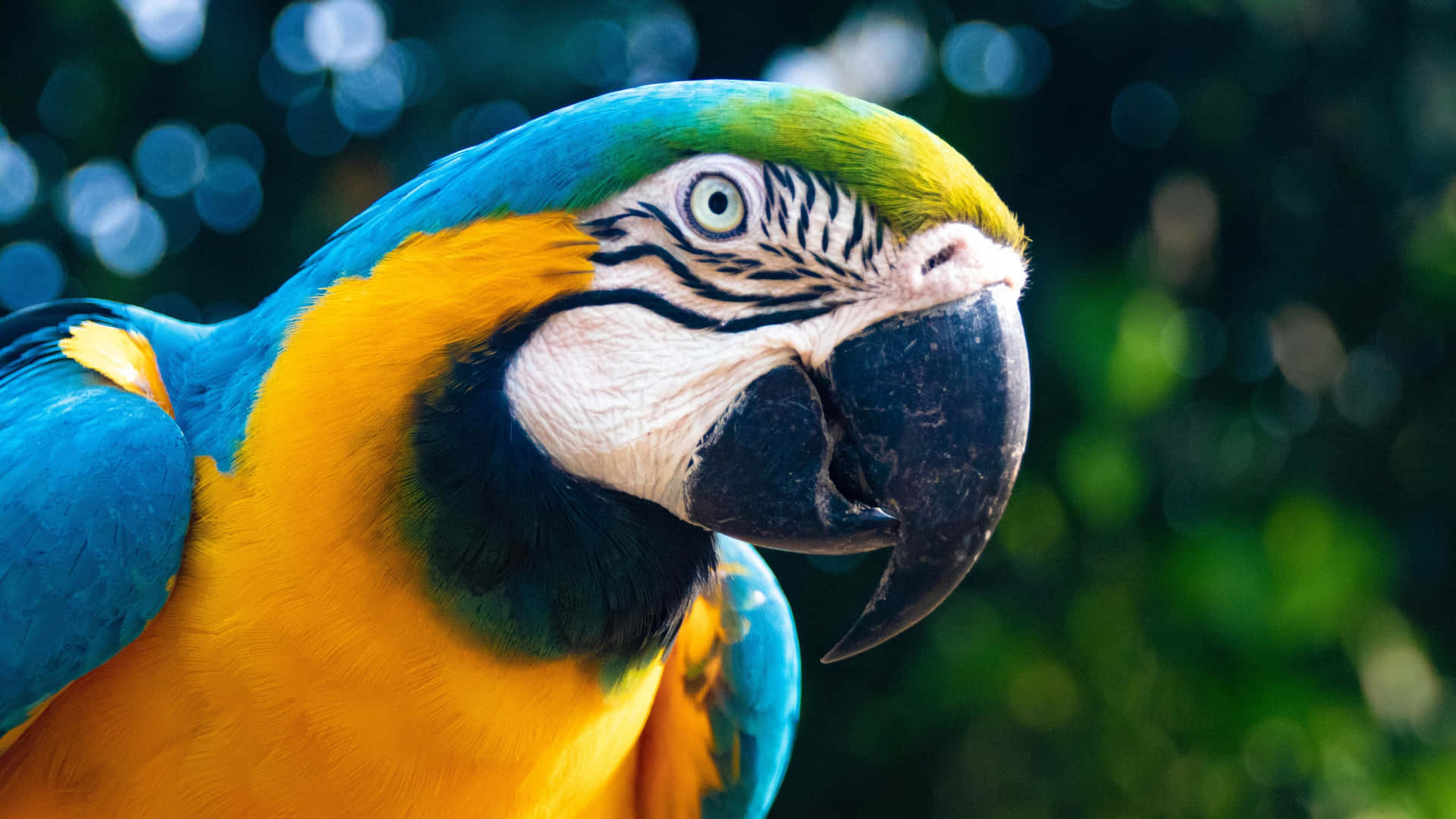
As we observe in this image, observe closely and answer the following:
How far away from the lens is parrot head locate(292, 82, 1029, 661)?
1.18m

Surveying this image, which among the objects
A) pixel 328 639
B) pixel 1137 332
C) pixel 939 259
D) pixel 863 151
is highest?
pixel 863 151

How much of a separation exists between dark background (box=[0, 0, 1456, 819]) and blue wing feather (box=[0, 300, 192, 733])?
2017 millimetres

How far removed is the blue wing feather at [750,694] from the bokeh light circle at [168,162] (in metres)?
2.67

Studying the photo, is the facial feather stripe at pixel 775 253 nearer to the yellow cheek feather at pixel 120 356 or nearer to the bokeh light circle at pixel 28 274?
the yellow cheek feather at pixel 120 356

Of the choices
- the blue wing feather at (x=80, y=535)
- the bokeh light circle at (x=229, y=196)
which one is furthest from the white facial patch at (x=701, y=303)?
the bokeh light circle at (x=229, y=196)

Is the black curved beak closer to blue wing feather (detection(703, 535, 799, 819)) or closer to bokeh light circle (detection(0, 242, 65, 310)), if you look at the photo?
blue wing feather (detection(703, 535, 799, 819))

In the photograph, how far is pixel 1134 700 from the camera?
9.89 ft

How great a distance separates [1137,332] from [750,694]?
1717mm

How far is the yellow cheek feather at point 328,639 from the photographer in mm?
1209

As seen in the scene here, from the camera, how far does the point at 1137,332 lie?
2916 mm

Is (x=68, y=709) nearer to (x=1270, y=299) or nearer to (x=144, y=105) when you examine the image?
(x=144, y=105)

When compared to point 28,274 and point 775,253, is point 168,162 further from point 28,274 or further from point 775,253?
point 775,253

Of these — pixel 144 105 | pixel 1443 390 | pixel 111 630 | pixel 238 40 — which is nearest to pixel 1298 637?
pixel 1443 390

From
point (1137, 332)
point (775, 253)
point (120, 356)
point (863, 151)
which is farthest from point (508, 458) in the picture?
point (1137, 332)
